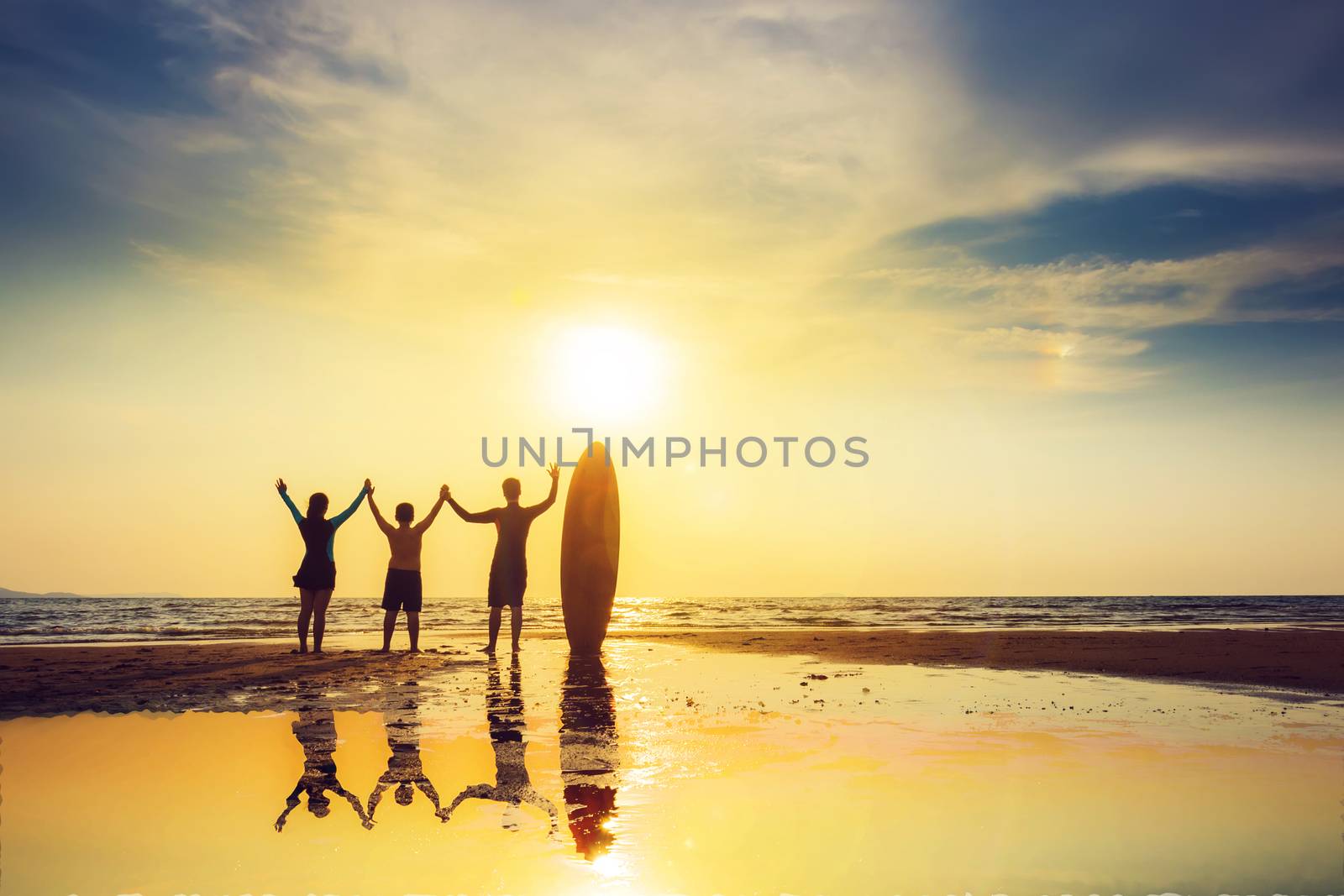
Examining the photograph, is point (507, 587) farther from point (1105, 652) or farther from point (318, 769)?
point (1105, 652)

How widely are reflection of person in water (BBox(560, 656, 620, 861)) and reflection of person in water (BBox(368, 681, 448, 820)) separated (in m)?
0.76

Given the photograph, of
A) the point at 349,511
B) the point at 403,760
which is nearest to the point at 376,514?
the point at 349,511

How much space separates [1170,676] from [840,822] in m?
9.76

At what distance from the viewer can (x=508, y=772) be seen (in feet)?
18.2

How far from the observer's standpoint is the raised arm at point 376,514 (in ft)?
42.9

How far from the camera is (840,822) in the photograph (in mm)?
4488

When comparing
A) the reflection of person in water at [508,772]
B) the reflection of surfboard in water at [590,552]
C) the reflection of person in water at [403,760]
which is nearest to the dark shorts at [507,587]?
the reflection of surfboard in water at [590,552]

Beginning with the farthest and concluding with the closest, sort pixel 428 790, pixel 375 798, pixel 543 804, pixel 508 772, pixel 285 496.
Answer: pixel 285 496
pixel 508 772
pixel 428 790
pixel 375 798
pixel 543 804

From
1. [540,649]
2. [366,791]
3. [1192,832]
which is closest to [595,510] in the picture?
[540,649]

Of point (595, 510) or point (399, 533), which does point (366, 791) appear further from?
point (595, 510)

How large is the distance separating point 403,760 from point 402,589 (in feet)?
27.8

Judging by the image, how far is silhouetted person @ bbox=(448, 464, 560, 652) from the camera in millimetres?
14273

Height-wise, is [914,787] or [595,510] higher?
[595,510]

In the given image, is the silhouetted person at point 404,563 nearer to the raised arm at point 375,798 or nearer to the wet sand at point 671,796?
the wet sand at point 671,796
